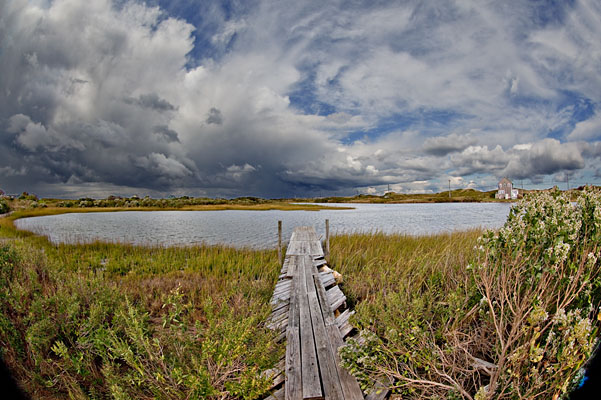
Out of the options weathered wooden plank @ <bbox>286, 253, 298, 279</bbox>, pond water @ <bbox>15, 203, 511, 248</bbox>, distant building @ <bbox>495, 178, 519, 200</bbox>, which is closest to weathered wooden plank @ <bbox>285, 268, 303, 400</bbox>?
weathered wooden plank @ <bbox>286, 253, 298, 279</bbox>

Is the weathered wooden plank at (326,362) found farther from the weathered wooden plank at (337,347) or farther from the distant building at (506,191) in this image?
the distant building at (506,191)

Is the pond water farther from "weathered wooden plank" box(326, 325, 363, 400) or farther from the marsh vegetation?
"weathered wooden plank" box(326, 325, 363, 400)

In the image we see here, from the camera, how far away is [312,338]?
435 cm

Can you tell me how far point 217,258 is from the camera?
36.8ft

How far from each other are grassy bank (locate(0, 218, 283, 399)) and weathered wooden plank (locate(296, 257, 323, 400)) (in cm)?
41

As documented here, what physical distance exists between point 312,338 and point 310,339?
0.16ft

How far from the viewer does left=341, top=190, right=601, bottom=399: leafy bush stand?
98.5 inches

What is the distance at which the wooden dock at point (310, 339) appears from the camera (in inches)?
128

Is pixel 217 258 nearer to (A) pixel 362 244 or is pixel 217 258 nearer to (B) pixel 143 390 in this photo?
(A) pixel 362 244

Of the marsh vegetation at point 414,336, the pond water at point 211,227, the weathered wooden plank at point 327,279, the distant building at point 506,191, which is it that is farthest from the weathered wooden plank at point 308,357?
the distant building at point 506,191

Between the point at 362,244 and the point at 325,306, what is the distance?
832 cm

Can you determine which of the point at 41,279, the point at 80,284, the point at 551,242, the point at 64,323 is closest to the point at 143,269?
the point at 41,279

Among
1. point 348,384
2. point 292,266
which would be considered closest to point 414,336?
point 348,384

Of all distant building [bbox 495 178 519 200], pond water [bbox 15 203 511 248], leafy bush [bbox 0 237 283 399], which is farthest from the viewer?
distant building [bbox 495 178 519 200]
